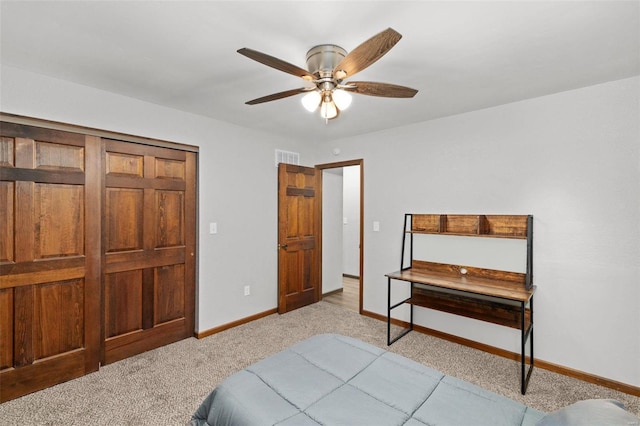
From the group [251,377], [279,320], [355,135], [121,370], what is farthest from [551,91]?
[121,370]

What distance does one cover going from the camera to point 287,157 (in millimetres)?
4195

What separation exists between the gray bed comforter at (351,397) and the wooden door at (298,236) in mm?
2312

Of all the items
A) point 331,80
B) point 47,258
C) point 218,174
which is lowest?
point 47,258

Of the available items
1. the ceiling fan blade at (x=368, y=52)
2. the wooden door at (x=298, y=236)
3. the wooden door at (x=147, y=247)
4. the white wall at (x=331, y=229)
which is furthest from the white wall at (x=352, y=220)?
the ceiling fan blade at (x=368, y=52)

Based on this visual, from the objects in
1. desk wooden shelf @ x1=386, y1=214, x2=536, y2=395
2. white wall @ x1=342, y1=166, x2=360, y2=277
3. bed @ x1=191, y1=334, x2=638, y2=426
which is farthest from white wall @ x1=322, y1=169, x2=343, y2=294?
bed @ x1=191, y1=334, x2=638, y2=426

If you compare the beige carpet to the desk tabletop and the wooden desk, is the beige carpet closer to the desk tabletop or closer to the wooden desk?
the wooden desk

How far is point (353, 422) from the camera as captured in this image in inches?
49.9

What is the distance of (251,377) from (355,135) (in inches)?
128

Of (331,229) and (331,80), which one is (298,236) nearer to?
(331,229)

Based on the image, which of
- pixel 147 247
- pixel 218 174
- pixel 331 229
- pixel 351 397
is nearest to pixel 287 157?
pixel 218 174

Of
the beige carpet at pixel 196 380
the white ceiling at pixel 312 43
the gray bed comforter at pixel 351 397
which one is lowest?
the beige carpet at pixel 196 380

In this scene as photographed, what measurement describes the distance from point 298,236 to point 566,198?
3002 millimetres

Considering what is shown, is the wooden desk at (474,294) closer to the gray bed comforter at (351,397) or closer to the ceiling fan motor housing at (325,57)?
the gray bed comforter at (351,397)

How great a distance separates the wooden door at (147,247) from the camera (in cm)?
274
